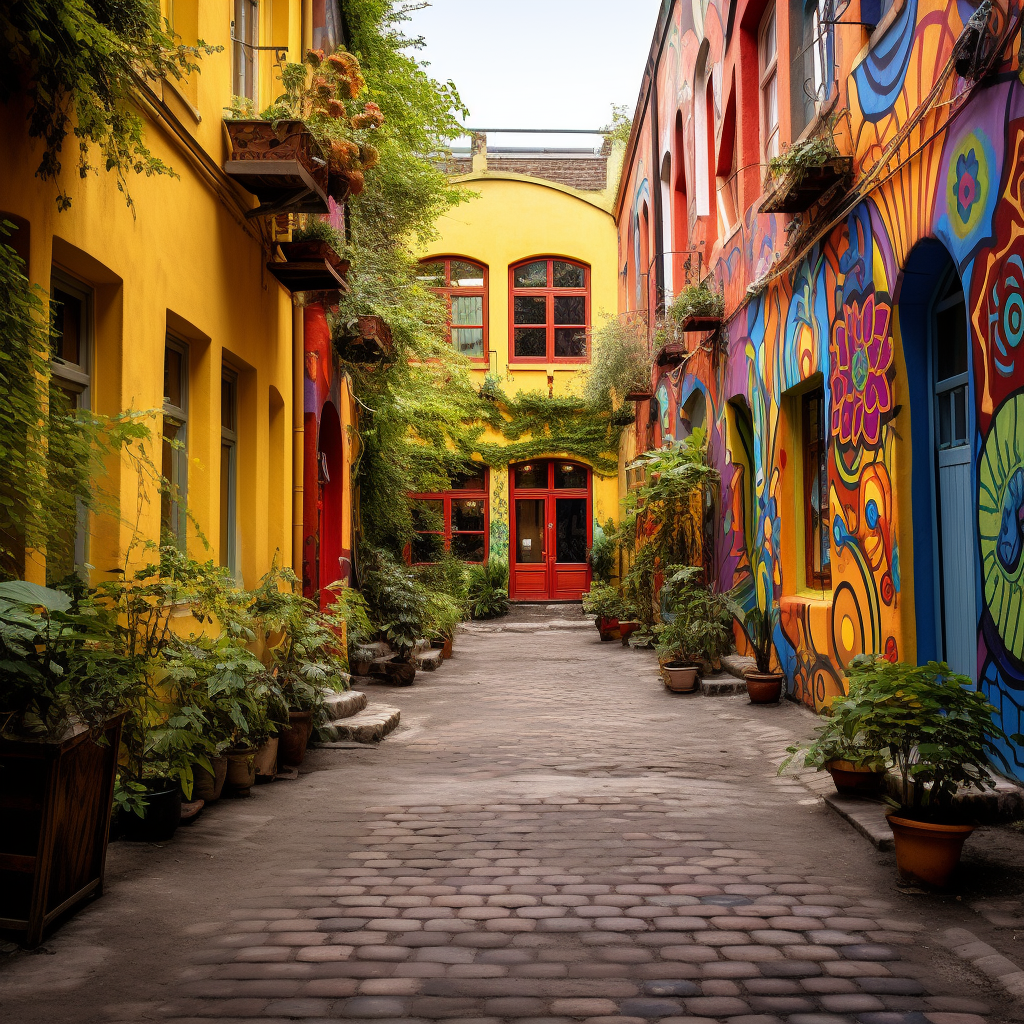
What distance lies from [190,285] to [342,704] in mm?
3441

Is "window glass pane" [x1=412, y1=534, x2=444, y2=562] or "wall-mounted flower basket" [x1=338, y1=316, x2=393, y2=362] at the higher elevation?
"wall-mounted flower basket" [x1=338, y1=316, x2=393, y2=362]

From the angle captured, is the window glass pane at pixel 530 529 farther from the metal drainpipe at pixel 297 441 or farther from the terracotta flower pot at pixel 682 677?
the metal drainpipe at pixel 297 441

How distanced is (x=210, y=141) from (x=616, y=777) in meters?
5.06

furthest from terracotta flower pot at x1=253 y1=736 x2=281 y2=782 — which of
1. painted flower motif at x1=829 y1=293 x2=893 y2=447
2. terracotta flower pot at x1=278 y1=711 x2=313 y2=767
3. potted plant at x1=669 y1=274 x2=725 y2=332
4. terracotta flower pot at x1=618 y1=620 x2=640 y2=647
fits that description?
terracotta flower pot at x1=618 y1=620 x2=640 y2=647

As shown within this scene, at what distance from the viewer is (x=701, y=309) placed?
37.9ft

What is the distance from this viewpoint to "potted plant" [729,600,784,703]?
29.7 feet

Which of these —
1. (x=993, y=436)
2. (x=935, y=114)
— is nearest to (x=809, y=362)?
(x=935, y=114)

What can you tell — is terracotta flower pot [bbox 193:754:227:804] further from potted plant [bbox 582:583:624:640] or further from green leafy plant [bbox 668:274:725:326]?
potted plant [bbox 582:583:624:640]

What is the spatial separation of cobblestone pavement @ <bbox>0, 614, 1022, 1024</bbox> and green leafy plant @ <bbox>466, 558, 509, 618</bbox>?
13.4m

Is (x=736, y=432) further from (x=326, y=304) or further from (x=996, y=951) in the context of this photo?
(x=996, y=951)

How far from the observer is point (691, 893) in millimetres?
4133

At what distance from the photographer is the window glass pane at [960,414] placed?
6.04 m

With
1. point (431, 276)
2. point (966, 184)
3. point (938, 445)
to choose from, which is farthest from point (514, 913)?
point (431, 276)

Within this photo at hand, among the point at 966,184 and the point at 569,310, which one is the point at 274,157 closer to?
the point at 966,184
